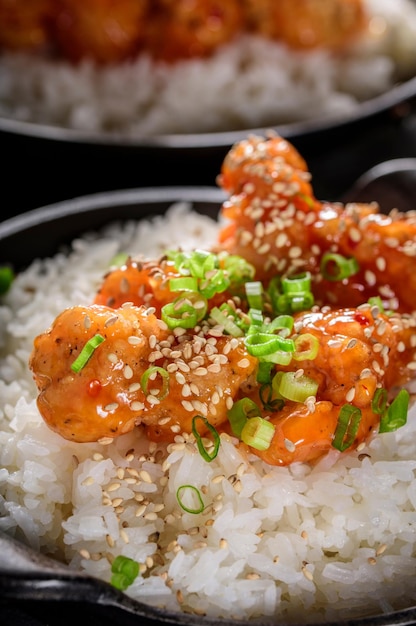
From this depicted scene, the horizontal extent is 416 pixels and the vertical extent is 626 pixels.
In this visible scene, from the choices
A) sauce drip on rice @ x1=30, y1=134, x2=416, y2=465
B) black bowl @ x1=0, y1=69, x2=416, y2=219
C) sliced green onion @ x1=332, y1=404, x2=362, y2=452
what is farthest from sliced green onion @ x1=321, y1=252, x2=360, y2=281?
black bowl @ x1=0, y1=69, x2=416, y2=219

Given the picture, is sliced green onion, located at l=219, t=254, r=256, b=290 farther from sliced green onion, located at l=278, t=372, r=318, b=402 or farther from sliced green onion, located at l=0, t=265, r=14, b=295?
sliced green onion, located at l=0, t=265, r=14, b=295

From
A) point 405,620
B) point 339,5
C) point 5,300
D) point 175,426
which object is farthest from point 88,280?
point 339,5

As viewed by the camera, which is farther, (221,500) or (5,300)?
(5,300)

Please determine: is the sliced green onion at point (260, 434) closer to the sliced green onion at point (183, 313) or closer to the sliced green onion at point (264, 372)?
the sliced green onion at point (264, 372)

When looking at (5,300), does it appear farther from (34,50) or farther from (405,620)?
(34,50)

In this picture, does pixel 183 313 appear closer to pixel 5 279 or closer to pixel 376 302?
pixel 376 302
